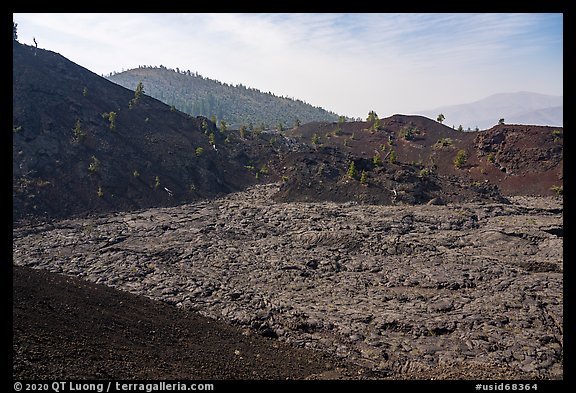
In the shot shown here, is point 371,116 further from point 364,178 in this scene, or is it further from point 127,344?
point 127,344

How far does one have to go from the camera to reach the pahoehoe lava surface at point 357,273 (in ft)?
34.2

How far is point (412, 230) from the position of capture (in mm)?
19688

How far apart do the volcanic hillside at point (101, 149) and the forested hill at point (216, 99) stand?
59775 millimetres

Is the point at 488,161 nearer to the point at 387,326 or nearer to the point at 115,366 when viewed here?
the point at 387,326

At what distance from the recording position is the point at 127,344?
29.6ft

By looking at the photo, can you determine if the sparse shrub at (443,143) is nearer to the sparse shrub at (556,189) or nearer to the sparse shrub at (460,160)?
the sparse shrub at (460,160)

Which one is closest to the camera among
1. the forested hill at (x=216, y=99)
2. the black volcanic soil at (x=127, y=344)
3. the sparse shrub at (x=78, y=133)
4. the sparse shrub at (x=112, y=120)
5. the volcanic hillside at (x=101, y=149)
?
the black volcanic soil at (x=127, y=344)

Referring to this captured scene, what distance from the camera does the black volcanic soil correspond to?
7.41 metres

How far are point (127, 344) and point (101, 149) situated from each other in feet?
77.1

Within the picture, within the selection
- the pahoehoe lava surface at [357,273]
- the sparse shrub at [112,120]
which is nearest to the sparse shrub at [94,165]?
the sparse shrub at [112,120]

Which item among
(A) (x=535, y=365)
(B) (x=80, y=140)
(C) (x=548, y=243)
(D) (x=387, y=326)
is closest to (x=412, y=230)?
(C) (x=548, y=243)

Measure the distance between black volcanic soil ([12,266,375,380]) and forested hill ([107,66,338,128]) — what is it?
87.3 metres

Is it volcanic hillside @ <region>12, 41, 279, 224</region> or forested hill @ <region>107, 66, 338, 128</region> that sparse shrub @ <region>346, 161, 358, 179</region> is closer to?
volcanic hillside @ <region>12, 41, 279, 224</region>

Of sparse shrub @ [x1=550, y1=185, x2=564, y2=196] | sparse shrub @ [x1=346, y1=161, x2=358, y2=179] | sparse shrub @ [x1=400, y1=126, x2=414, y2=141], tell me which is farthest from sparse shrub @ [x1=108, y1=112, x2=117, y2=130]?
sparse shrub @ [x1=550, y1=185, x2=564, y2=196]
